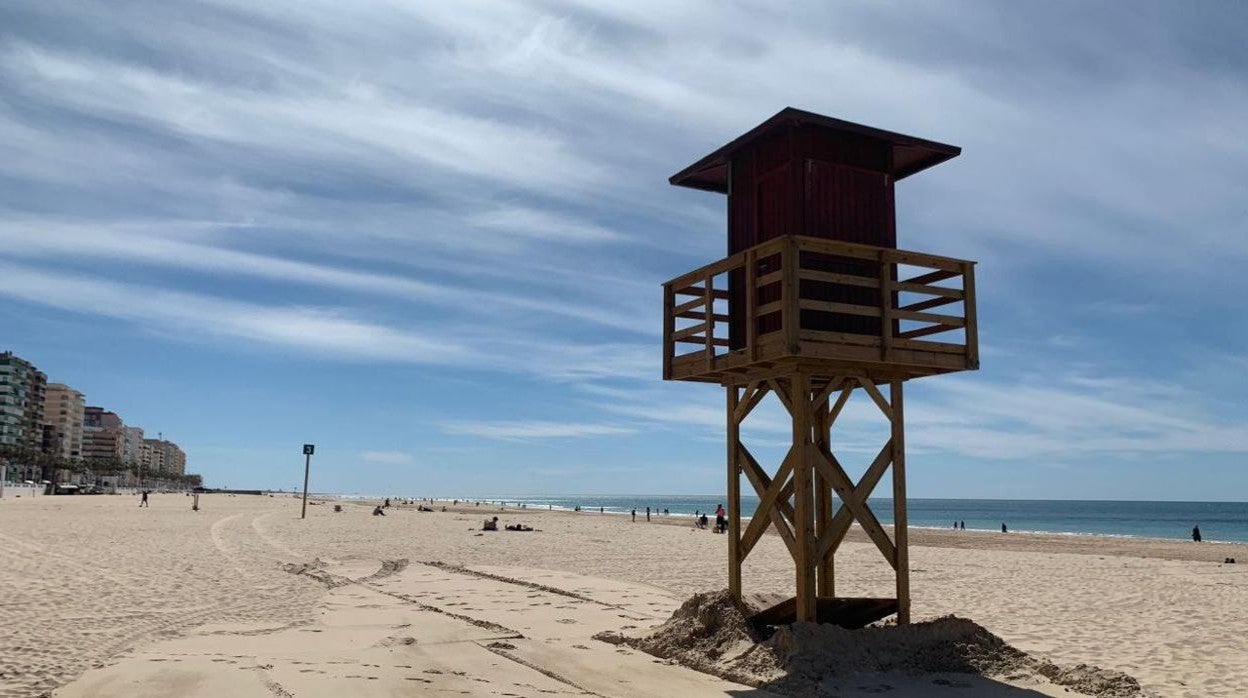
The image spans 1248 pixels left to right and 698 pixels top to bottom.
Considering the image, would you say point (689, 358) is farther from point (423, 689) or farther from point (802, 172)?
point (423, 689)

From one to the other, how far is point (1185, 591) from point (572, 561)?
1419 cm

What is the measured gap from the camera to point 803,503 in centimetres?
927

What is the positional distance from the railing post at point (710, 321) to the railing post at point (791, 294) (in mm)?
1361

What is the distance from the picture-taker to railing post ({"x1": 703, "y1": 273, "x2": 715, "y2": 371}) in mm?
10445

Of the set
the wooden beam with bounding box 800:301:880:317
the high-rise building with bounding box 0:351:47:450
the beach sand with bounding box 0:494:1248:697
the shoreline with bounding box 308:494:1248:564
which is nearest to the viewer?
the beach sand with bounding box 0:494:1248:697

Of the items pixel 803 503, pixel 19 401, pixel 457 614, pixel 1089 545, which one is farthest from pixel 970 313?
pixel 19 401

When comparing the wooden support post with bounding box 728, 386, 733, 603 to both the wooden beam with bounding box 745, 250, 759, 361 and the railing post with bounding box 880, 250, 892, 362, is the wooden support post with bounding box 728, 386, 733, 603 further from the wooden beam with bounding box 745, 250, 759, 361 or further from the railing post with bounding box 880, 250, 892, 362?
the railing post with bounding box 880, 250, 892, 362

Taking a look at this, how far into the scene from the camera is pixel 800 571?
30.8 feet

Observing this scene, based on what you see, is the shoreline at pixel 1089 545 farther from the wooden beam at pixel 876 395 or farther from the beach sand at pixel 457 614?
the wooden beam at pixel 876 395

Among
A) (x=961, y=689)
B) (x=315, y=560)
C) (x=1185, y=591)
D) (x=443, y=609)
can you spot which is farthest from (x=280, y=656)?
(x=1185, y=591)

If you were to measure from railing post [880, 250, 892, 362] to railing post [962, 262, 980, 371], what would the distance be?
889mm

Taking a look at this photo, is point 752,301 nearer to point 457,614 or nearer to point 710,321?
point 710,321

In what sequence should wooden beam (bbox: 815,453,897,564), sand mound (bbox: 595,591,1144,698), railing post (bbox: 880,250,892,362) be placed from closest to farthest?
sand mound (bbox: 595,591,1144,698) < railing post (bbox: 880,250,892,362) < wooden beam (bbox: 815,453,897,564)

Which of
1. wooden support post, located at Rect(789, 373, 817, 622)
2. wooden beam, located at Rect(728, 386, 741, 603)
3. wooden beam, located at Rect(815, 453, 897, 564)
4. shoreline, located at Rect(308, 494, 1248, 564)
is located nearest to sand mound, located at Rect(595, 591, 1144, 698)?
wooden support post, located at Rect(789, 373, 817, 622)
